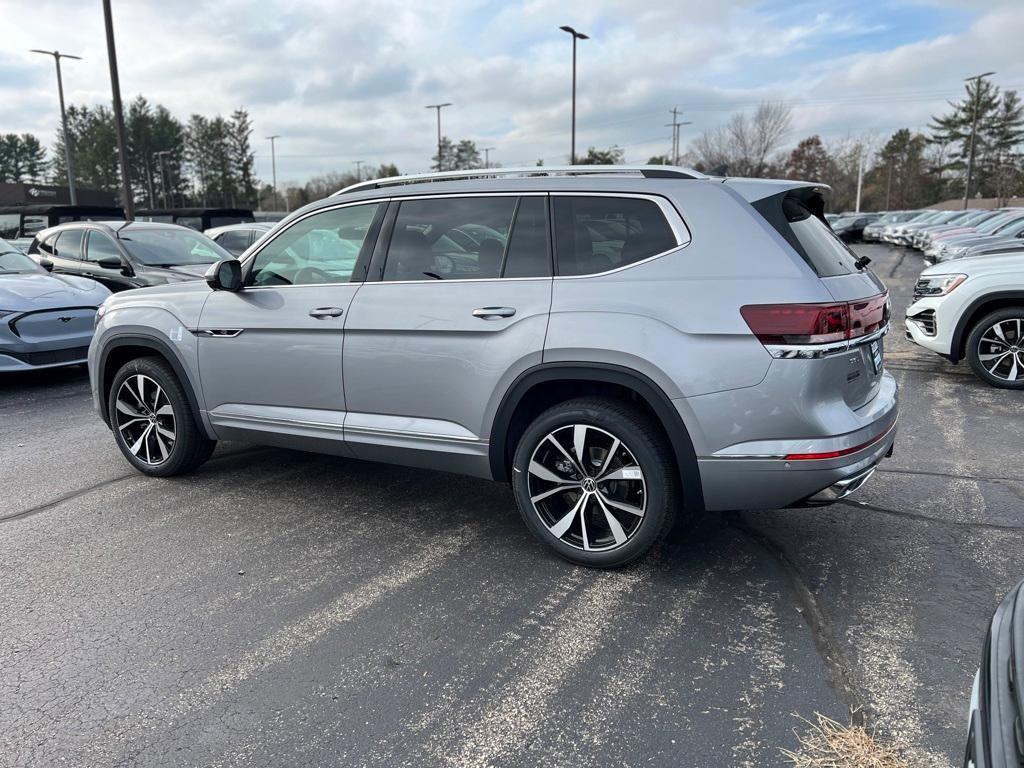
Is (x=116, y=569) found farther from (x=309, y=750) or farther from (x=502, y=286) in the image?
(x=502, y=286)

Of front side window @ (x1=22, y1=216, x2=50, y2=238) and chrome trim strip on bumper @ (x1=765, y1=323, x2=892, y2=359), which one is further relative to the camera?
front side window @ (x1=22, y1=216, x2=50, y2=238)

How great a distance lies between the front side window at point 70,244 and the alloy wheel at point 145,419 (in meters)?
7.12

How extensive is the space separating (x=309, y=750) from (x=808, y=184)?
3.30 m

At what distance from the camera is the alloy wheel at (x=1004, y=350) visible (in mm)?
7324

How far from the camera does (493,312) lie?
11.8 ft

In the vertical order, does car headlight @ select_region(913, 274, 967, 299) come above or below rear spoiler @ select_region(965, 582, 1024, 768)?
above

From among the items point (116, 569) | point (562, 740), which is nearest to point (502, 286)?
point (562, 740)

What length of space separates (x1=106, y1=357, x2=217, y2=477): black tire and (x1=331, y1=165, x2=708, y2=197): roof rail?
176cm

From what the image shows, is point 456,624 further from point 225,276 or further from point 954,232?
point 954,232

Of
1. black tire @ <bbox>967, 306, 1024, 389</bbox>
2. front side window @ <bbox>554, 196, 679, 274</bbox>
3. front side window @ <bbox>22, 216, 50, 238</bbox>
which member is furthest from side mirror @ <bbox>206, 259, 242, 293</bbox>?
front side window @ <bbox>22, 216, 50, 238</bbox>

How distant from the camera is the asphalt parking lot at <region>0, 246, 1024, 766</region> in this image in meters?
2.51

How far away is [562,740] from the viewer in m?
2.48

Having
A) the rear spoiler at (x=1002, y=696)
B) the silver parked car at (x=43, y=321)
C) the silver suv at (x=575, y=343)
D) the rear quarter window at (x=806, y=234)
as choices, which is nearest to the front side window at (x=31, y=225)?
the silver parked car at (x=43, y=321)

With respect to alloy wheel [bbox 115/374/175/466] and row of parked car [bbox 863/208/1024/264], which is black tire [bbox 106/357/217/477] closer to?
alloy wheel [bbox 115/374/175/466]
